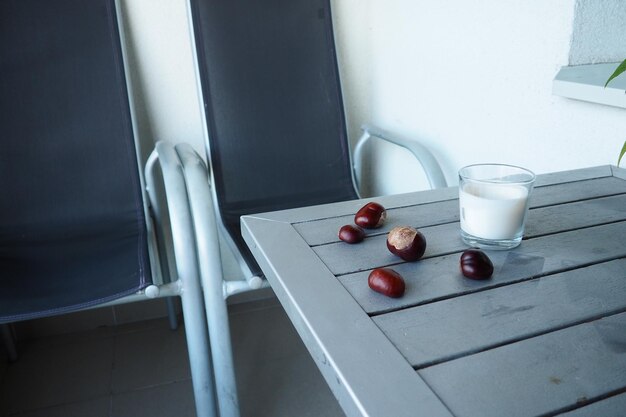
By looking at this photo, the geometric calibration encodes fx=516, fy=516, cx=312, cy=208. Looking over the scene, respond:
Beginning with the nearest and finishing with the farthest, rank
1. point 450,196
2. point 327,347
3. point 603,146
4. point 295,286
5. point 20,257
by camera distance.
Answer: point 327,347
point 295,286
point 450,196
point 603,146
point 20,257

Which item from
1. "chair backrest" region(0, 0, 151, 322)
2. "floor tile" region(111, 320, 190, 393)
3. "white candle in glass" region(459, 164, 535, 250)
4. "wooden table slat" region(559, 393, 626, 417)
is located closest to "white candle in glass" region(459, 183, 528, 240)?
"white candle in glass" region(459, 164, 535, 250)

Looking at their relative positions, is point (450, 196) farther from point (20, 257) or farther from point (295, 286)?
point (20, 257)

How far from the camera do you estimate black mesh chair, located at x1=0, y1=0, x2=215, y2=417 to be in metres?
1.41

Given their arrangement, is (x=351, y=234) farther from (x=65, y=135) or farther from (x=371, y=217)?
(x=65, y=135)

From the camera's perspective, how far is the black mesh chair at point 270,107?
156 cm

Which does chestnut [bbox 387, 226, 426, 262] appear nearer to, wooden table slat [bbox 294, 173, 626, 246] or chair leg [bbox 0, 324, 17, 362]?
wooden table slat [bbox 294, 173, 626, 246]

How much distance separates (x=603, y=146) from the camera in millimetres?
921

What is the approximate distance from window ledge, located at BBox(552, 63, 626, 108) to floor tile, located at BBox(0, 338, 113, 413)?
1.39 metres

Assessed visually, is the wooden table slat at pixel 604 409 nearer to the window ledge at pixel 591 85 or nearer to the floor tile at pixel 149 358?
the window ledge at pixel 591 85

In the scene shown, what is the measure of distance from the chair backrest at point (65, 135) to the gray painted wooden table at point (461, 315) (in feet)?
2.92

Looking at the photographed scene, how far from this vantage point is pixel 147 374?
1.55 m

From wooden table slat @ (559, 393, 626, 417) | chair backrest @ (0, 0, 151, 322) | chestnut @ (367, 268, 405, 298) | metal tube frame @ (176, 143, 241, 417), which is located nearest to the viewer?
wooden table slat @ (559, 393, 626, 417)

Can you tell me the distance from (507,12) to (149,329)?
57.7 inches

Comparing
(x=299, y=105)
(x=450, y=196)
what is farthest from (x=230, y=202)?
(x=450, y=196)
